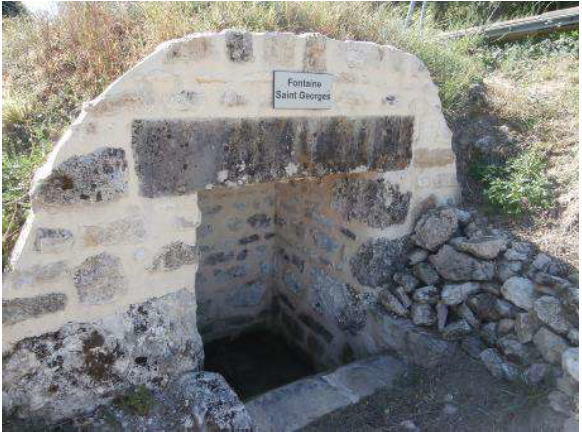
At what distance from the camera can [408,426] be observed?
261 centimetres

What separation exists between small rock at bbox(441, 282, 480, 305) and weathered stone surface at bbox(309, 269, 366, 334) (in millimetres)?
633

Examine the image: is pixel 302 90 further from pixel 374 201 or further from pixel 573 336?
pixel 573 336

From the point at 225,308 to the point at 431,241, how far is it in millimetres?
2074

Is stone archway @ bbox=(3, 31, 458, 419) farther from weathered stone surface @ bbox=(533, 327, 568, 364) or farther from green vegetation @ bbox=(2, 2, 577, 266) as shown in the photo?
weathered stone surface @ bbox=(533, 327, 568, 364)

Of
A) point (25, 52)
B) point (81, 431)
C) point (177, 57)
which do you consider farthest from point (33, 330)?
point (25, 52)

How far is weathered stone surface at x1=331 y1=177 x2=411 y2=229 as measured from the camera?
10.4ft

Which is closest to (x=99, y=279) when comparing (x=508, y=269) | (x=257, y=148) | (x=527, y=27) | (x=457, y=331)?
(x=257, y=148)

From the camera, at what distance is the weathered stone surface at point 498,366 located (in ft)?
8.79

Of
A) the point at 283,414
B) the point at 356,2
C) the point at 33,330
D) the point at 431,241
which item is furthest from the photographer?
the point at 356,2

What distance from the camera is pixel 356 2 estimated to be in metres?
3.73

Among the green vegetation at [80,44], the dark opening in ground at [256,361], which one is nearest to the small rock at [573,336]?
the dark opening in ground at [256,361]

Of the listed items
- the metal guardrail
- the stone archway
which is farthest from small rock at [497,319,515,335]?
the metal guardrail

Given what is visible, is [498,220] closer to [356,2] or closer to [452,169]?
[452,169]

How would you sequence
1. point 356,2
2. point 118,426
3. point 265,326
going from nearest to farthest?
point 118,426 < point 356,2 < point 265,326
